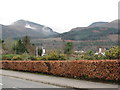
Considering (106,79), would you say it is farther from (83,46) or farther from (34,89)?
(83,46)

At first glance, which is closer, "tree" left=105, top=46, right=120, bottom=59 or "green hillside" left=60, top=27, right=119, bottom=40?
"tree" left=105, top=46, right=120, bottom=59

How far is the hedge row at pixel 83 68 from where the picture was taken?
13.7 meters

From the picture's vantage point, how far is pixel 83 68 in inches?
634

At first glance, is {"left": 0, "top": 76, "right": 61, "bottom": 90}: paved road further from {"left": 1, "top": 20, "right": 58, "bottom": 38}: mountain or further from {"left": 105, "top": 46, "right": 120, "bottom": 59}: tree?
{"left": 1, "top": 20, "right": 58, "bottom": 38}: mountain

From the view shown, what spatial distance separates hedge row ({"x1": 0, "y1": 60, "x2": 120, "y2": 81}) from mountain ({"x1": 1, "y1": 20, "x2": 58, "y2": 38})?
8887 cm

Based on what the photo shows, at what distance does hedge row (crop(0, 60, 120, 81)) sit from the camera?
13.7 metres

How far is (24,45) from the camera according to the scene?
7344cm

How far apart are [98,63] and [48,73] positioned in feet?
25.4

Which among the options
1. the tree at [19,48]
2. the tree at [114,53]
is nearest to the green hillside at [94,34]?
the tree at [19,48]

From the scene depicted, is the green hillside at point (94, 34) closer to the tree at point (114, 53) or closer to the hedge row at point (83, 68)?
the hedge row at point (83, 68)

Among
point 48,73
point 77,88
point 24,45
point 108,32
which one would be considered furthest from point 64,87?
point 108,32

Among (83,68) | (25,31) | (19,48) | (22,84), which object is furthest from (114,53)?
(25,31)

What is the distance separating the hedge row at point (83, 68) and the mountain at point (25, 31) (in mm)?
88867

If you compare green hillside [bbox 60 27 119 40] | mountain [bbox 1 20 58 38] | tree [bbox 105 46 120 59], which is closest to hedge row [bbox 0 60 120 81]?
tree [bbox 105 46 120 59]
